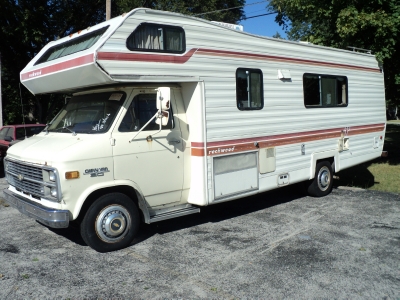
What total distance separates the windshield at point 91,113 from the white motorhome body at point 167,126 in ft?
0.07

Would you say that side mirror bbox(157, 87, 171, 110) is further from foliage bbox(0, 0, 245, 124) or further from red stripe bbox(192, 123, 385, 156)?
foliage bbox(0, 0, 245, 124)

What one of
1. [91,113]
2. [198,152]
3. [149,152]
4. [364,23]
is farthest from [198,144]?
[364,23]

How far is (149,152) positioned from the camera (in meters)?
6.00

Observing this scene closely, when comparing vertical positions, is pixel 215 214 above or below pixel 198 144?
below

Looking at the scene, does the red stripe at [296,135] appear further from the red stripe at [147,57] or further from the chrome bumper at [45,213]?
the chrome bumper at [45,213]

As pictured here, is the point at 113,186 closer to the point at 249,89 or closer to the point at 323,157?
the point at 249,89

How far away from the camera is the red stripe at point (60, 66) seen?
5430 mm

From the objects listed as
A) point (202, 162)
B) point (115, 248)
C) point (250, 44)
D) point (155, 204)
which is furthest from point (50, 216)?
point (250, 44)

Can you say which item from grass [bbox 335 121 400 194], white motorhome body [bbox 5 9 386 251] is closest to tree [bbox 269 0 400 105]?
grass [bbox 335 121 400 194]

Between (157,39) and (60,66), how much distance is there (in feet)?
4.56

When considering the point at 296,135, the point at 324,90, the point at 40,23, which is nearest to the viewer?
the point at 296,135

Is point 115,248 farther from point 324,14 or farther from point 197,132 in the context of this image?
point 324,14

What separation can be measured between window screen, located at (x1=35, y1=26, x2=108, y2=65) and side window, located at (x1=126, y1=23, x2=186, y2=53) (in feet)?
1.45

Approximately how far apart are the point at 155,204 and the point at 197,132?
47.6 inches
